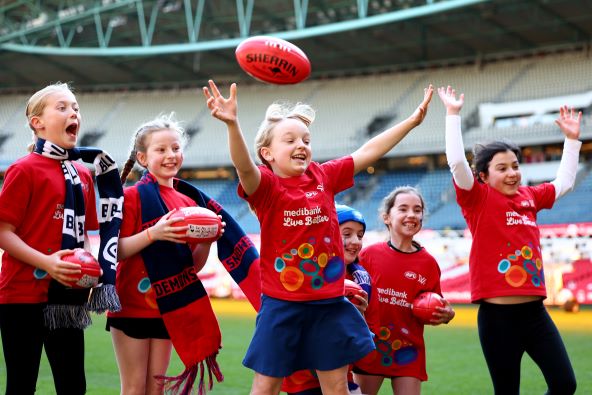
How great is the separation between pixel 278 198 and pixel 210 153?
96.1ft

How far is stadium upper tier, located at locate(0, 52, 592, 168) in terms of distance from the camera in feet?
91.2

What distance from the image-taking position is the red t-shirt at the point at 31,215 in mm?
3605

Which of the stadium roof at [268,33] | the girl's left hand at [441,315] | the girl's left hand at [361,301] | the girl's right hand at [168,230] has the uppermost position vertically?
the stadium roof at [268,33]

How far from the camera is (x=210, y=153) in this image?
32.6m

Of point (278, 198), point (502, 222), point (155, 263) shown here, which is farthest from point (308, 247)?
point (502, 222)

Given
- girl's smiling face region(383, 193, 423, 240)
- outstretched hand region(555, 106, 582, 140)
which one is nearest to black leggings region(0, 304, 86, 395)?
girl's smiling face region(383, 193, 423, 240)

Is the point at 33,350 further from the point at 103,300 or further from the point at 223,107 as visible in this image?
the point at 223,107

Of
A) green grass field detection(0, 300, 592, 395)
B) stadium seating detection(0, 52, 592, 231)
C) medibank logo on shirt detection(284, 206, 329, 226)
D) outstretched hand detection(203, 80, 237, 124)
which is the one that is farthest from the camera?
stadium seating detection(0, 52, 592, 231)

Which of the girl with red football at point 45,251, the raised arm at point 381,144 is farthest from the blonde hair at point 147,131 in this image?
the raised arm at point 381,144

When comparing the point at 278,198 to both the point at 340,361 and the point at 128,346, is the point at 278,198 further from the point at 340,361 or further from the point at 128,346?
the point at 128,346

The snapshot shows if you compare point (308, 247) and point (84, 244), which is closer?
point (308, 247)

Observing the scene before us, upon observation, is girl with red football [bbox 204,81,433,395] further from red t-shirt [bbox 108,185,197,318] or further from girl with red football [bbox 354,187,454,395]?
girl with red football [bbox 354,187,454,395]

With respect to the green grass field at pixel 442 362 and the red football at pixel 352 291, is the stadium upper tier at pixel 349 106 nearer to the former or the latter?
the green grass field at pixel 442 362

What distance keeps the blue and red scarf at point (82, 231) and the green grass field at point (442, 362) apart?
295 cm
